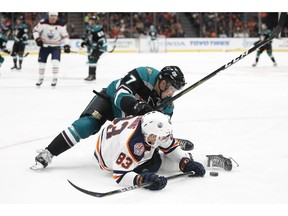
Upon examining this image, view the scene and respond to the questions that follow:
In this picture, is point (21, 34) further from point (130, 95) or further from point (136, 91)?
point (130, 95)

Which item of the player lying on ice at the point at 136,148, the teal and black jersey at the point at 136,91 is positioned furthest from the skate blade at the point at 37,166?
the teal and black jersey at the point at 136,91

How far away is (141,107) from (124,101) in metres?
0.15

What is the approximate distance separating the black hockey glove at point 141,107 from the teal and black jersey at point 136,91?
65 millimetres

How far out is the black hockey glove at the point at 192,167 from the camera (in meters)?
3.07

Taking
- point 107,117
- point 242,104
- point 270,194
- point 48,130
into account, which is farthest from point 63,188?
point 242,104

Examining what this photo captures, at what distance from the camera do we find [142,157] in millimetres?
2846

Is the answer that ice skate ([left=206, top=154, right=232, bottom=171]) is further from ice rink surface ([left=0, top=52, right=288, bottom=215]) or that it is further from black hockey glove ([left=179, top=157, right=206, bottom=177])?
black hockey glove ([left=179, top=157, right=206, bottom=177])

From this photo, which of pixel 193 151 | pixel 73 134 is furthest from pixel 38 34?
pixel 73 134

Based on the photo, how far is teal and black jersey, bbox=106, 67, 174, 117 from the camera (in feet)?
10.4

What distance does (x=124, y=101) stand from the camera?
313 cm

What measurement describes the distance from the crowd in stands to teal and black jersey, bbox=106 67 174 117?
1407 centimetres

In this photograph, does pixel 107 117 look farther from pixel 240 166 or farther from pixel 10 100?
pixel 10 100

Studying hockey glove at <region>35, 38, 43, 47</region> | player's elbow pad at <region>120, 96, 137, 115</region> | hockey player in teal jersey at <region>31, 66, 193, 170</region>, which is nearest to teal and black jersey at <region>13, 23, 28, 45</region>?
hockey glove at <region>35, 38, 43, 47</region>

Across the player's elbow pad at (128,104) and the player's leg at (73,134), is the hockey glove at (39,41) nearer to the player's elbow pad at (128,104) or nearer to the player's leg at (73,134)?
the player's leg at (73,134)
